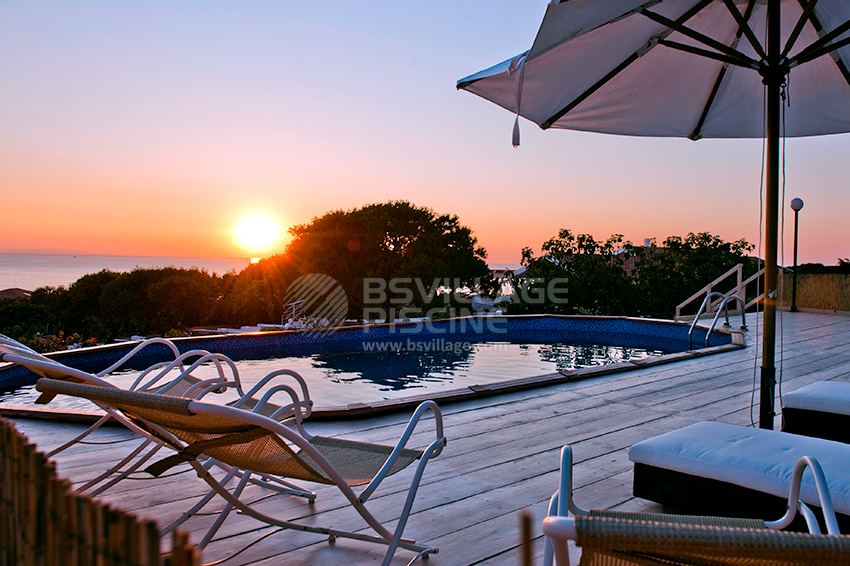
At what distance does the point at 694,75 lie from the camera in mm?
3549

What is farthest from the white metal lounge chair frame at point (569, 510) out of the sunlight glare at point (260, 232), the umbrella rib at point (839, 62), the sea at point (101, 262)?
the sea at point (101, 262)

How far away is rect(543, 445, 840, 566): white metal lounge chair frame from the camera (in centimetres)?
76

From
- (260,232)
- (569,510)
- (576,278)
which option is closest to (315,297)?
(260,232)

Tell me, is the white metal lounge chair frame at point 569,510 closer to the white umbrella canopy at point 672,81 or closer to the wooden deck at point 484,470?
the wooden deck at point 484,470

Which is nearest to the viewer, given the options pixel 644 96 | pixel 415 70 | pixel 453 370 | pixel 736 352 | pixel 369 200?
pixel 644 96

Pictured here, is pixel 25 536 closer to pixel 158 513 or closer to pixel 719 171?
pixel 158 513

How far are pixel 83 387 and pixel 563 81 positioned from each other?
2.90 m

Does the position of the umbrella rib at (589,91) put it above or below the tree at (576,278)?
above

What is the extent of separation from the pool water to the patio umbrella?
415 cm

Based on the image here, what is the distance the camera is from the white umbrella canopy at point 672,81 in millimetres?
2957

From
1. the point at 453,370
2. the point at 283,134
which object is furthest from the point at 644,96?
the point at 283,134

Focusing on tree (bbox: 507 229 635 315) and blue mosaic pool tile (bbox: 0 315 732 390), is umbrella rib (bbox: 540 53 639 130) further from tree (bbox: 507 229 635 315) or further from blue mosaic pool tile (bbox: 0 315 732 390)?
tree (bbox: 507 229 635 315)

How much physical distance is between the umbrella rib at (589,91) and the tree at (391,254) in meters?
18.0

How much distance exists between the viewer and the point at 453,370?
28.1 ft
